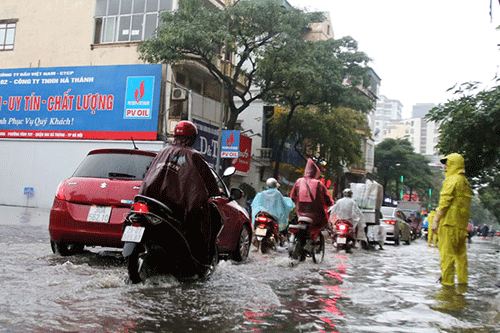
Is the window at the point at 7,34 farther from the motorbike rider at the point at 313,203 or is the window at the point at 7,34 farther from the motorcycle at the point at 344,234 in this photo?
the motorbike rider at the point at 313,203

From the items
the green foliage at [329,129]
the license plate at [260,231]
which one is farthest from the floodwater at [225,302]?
the green foliage at [329,129]

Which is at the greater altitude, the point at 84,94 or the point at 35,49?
the point at 35,49

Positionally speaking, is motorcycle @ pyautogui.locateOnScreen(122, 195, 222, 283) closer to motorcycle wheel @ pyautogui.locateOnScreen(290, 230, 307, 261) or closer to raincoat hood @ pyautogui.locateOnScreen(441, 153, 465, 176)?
motorcycle wheel @ pyautogui.locateOnScreen(290, 230, 307, 261)

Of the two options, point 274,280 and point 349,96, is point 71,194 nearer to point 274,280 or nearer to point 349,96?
point 274,280

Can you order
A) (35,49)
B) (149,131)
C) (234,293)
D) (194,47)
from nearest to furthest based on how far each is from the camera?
(234,293)
(194,47)
(149,131)
(35,49)

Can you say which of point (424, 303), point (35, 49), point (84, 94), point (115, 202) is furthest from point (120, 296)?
point (35, 49)

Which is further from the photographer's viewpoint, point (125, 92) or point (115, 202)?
point (125, 92)

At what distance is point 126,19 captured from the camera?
Result: 28.0 meters

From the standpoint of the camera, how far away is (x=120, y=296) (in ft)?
16.0

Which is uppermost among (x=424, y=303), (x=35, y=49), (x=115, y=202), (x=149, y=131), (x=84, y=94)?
(x=35, y=49)

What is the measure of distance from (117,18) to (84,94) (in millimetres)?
4033

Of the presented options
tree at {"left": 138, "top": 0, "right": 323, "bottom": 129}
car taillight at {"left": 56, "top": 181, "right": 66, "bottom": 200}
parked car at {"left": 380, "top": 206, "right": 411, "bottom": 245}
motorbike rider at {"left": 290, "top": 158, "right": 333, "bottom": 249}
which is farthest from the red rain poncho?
tree at {"left": 138, "top": 0, "right": 323, "bottom": 129}

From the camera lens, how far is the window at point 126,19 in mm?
27375

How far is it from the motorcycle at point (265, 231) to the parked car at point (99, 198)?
3666mm
